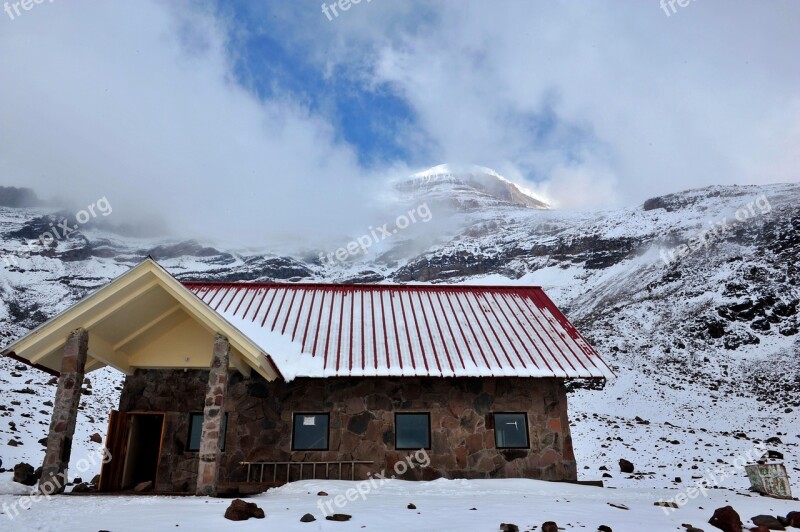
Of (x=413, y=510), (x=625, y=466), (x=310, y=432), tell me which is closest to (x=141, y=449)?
(x=310, y=432)

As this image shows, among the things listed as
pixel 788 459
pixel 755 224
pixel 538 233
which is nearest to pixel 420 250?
pixel 538 233

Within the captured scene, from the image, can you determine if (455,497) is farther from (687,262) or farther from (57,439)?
(687,262)

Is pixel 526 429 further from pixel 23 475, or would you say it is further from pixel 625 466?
pixel 23 475

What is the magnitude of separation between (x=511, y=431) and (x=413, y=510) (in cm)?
463

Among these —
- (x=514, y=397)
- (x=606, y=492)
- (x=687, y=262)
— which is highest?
(x=687, y=262)

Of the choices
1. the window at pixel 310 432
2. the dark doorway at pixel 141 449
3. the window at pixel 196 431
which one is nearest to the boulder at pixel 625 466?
the window at pixel 310 432

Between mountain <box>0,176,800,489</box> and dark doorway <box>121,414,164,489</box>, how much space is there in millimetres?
4345

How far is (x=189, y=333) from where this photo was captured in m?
12.0

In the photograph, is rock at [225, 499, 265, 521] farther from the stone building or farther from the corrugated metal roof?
the corrugated metal roof

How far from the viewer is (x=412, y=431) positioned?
38.8ft

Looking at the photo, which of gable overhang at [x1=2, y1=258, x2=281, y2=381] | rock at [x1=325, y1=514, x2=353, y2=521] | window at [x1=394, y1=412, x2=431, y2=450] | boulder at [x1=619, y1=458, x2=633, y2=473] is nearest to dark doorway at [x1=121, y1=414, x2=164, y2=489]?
gable overhang at [x1=2, y1=258, x2=281, y2=381]

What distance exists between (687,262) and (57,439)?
57.2 meters

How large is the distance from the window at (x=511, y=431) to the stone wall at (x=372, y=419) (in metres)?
0.13

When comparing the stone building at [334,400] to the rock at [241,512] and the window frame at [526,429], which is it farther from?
the rock at [241,512]
